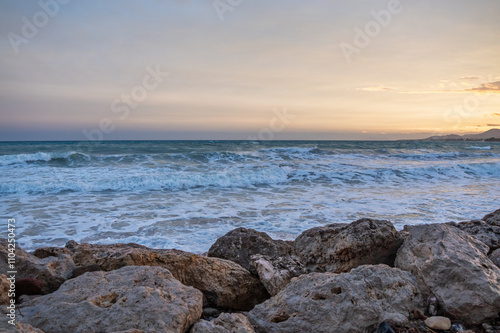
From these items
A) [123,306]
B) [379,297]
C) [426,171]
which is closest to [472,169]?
[426,171]

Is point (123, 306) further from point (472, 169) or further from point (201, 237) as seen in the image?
point (472, 169)

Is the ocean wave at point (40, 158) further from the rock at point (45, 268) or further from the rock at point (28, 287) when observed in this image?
the rock at point (28, 287)

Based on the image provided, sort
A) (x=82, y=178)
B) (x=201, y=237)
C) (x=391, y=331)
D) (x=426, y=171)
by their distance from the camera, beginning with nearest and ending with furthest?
(x=391, y=331) → (x=201, y=237) → (x=82, y=178) → (x=426, y=171)

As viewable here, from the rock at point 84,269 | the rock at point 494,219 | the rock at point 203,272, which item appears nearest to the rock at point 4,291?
the rock at point 84,269

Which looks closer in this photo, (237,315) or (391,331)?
(391,331)

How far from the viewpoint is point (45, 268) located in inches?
117

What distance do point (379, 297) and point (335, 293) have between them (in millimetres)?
384

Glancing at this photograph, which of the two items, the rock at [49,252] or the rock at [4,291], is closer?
the rock at [4,291]

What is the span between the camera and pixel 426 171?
1967 cm

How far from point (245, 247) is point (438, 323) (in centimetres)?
248

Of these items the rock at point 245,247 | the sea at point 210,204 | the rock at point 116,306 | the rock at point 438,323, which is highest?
the rock at point 116,306

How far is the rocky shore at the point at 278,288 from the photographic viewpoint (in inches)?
85.7

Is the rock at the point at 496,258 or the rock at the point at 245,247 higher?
the rock at the point at 496,258

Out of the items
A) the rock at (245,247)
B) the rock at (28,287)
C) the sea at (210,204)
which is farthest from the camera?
the sea at (210,204)
